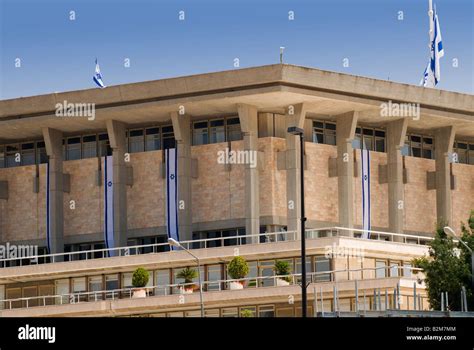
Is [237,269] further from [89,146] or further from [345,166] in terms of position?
[89,146]

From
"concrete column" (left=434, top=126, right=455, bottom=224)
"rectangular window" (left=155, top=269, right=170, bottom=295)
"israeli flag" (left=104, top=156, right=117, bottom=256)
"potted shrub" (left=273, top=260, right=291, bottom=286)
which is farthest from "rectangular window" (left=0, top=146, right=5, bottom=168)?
"concrete column" (left=434, top=126, right=455, bottom=224)

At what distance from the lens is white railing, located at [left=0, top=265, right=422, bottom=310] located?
6688 cm

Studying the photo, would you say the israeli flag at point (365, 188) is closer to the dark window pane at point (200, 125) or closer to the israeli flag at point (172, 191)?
the dark window pane at point (200, 125)

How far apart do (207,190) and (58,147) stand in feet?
36.0

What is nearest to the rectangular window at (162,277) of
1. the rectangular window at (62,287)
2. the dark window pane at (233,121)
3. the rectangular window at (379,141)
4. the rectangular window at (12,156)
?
the rectangular window at (62,287)

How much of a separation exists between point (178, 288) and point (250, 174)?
1022 centimetres

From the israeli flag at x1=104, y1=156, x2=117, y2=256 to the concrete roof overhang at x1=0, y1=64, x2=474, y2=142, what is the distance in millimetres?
2671

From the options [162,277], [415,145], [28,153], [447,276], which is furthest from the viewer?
[28,153]

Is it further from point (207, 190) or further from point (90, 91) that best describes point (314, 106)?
point (90, 91)

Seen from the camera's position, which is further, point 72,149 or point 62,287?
point 72,149

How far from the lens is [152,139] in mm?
81375

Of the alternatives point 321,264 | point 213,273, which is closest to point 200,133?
point 213,273

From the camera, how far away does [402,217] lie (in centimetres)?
8131
